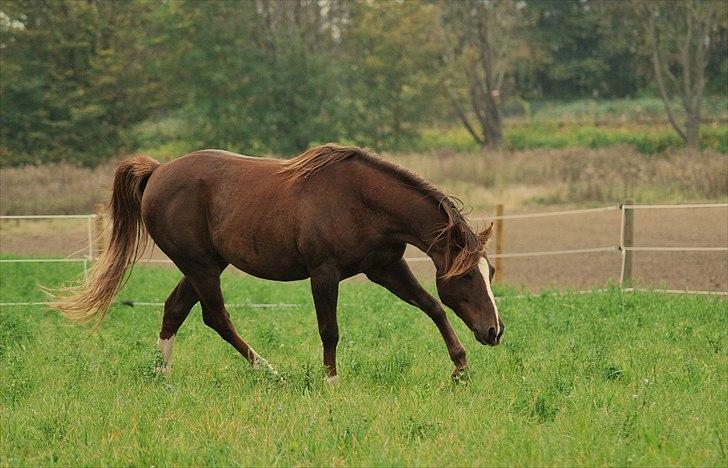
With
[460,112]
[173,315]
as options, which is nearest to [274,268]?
[173,315]

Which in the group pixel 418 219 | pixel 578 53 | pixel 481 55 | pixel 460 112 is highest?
pixel 418 219

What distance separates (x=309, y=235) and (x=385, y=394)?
4.11 ft

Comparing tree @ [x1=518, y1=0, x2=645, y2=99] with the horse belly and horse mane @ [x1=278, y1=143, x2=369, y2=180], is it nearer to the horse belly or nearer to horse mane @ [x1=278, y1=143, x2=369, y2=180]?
horse mane @ [x1=278, y1=143, x2=369, y2=180]

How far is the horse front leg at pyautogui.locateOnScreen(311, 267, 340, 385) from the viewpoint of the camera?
21.4 feet

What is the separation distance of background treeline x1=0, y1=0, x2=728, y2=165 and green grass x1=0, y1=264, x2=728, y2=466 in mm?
22929

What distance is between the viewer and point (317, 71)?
36.9 metres

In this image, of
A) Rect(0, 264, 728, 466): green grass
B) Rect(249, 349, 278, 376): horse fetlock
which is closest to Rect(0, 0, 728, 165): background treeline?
Rect(0, 264, 728, 466): green grass

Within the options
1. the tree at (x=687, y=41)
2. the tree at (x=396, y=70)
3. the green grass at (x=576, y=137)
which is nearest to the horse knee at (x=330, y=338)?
the green grass at (x=576, y=137)

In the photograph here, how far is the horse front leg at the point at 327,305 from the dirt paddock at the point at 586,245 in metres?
6.26

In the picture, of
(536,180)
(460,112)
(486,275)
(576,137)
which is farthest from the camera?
(460,112)

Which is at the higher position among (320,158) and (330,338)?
(320,158)

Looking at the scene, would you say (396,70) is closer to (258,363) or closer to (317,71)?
(317,71)

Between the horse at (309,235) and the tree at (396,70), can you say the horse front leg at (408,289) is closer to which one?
the horse at (309,235)

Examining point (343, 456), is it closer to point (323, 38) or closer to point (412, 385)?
point (412, 385)
